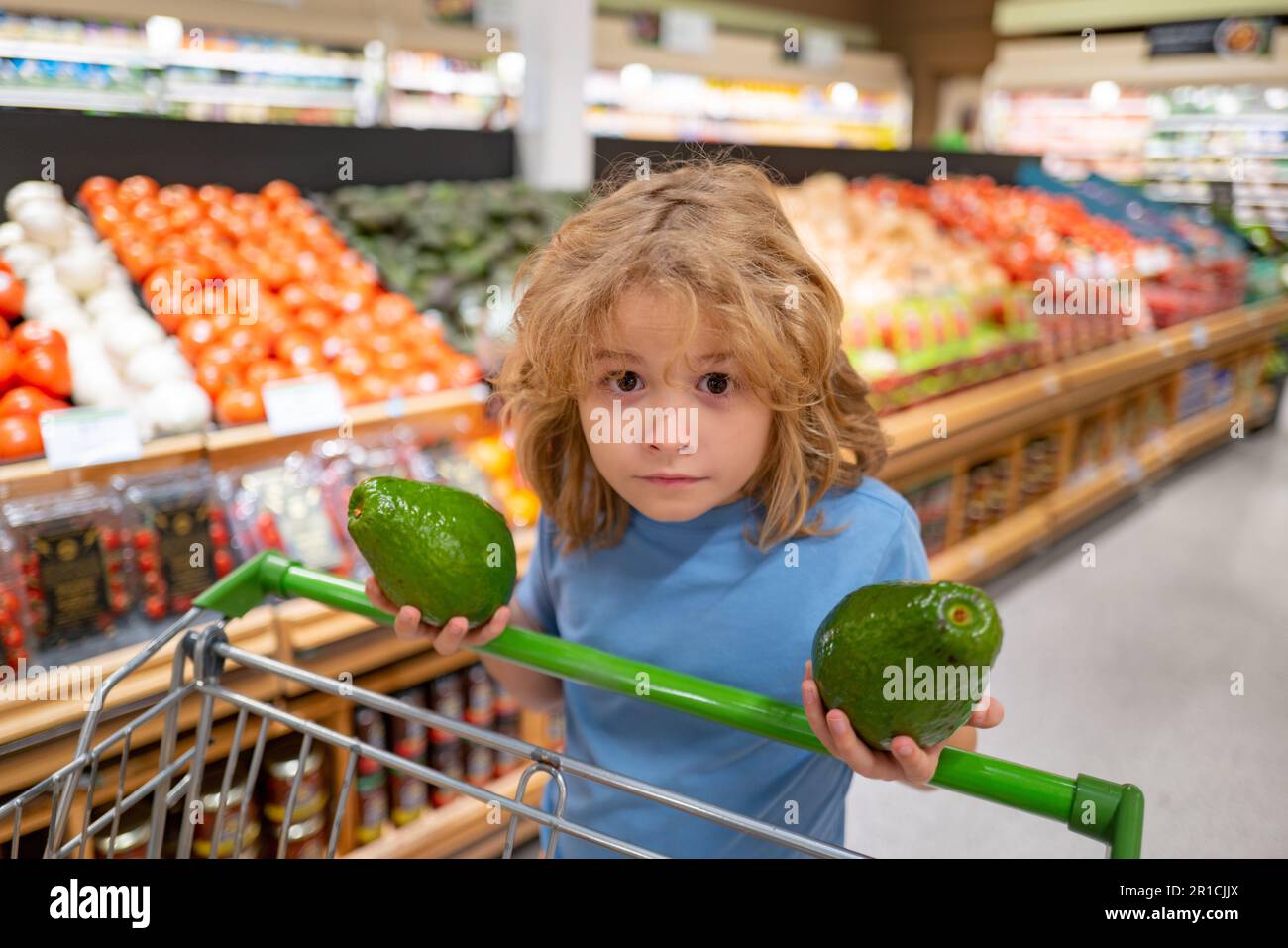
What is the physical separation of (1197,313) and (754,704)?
5651 mm

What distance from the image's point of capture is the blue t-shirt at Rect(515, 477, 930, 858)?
1134 millimetres

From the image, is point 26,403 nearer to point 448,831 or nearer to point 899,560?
point 448,831

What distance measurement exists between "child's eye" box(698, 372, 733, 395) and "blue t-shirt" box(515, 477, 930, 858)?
0.22 meters

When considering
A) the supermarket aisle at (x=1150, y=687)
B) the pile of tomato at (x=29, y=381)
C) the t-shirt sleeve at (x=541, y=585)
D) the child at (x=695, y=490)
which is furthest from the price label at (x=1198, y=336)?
the pile of tomato at (x=29, y=381)

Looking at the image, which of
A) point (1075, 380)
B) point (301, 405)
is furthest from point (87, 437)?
point (1075, 380)

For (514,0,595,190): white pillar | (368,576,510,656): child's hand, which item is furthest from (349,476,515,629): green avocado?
(514,0,595,190): white pillar

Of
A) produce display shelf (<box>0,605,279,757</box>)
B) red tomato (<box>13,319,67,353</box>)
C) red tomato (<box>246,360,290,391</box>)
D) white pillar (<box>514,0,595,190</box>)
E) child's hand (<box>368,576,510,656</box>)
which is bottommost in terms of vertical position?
produce display shelf (<box>0,605,279,757</box>)

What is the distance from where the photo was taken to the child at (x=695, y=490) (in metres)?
0.95

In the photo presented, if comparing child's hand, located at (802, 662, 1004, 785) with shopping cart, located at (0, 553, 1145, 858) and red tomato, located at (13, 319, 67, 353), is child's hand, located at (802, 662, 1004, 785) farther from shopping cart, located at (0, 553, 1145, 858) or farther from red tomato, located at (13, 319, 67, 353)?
red tomato, located at (13, 319, 67, 353)

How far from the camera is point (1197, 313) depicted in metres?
5.43

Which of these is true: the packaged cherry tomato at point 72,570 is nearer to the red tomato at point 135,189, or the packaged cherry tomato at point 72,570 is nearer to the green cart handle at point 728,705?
the green cart handle at point 728,705

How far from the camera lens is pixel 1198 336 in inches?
204

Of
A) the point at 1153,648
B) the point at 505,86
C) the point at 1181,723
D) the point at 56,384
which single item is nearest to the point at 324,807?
the point at 56,384
